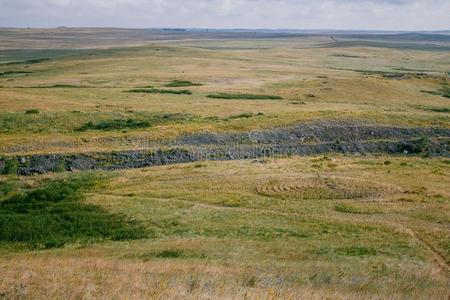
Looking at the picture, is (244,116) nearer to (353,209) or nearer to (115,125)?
(115,125)

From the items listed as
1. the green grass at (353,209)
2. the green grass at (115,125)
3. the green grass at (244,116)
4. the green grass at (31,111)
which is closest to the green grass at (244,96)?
the green grass at (244,116)

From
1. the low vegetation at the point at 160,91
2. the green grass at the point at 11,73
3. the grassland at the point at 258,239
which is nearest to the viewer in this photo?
the grassland at the point at 258,239

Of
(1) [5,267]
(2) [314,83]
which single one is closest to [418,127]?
(2) [314,83]

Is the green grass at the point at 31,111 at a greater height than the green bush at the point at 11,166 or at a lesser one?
greater

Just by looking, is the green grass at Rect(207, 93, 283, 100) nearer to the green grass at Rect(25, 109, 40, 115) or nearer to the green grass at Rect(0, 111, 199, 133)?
the green grass at Rect(0, 111, 199, 133)

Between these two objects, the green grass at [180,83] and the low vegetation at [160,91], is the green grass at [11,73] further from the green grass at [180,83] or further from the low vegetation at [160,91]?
the low vegetation at [160,91]

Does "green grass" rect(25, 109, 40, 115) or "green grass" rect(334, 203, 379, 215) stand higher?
"green grass" rect(25, 109, 40, 115)

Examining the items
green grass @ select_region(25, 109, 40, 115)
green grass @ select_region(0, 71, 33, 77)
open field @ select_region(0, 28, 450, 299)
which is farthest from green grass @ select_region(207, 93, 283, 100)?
green grass @ select_region(0, 71, 33, 77)
